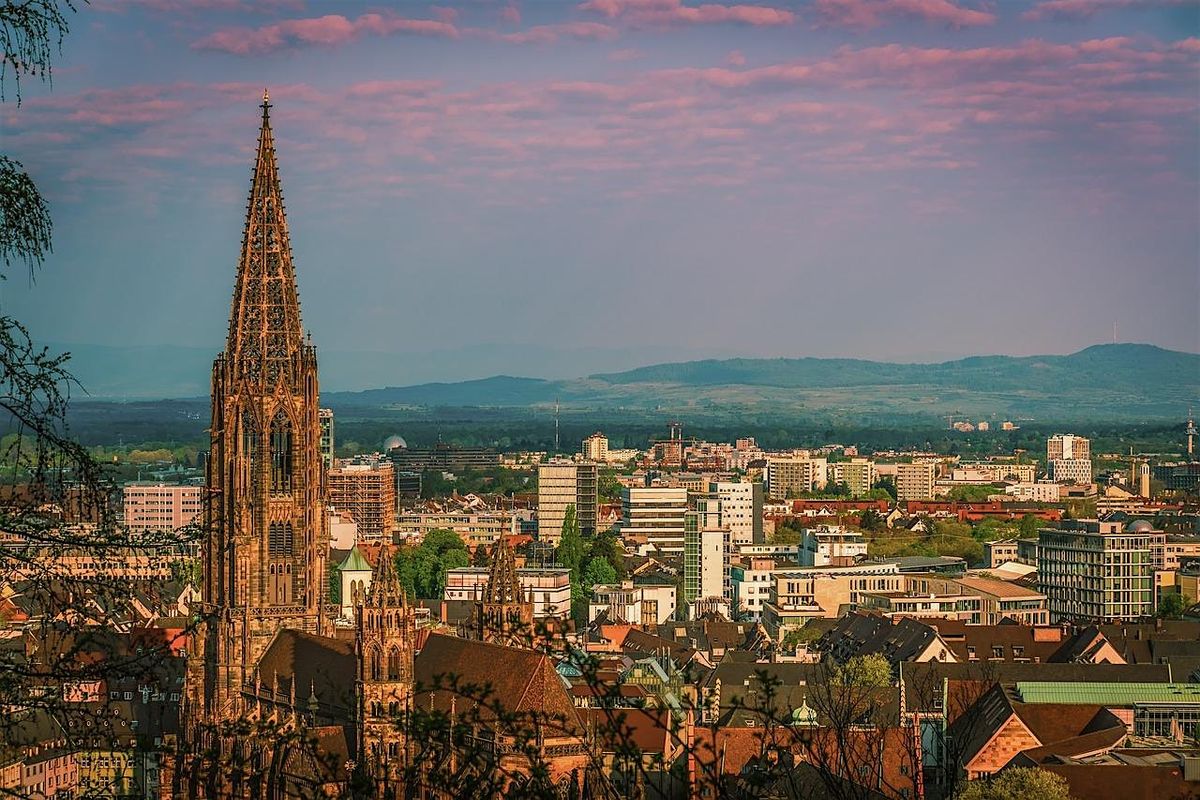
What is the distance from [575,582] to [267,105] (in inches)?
3354

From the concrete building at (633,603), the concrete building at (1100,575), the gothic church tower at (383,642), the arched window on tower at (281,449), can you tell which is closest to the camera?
the gothic church tower at (383,642)

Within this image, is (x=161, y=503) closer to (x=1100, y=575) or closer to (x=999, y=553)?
(x=999, y=553)

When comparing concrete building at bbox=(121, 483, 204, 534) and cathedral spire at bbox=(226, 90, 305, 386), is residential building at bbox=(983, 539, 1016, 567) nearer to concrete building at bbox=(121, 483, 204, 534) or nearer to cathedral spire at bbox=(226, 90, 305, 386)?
concrete building at bbox=(121, 483, 204, 534)

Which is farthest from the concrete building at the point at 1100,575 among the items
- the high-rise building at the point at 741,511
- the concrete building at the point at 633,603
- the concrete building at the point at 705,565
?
the high-rise building at the point at 741,511

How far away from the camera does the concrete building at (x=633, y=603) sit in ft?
436

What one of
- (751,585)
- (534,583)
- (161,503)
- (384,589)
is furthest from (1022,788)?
(161,503)

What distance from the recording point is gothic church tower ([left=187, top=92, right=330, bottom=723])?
2601 inches

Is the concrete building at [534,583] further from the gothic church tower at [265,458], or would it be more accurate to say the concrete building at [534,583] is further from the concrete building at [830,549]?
the gothic church tower at [265,458]

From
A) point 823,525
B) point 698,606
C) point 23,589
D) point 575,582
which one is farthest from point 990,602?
point 23,589

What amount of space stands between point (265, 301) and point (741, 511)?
121 metres

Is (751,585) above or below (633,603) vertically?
above

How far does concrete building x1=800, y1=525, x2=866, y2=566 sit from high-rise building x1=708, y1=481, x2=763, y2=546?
1245 centimetres

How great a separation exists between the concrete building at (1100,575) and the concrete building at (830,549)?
16914mm

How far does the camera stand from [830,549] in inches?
6309
